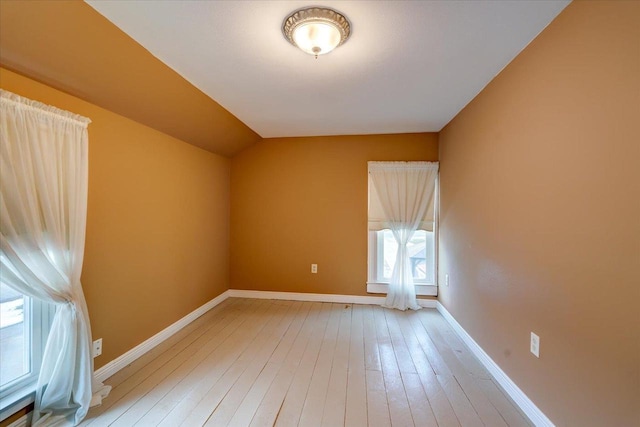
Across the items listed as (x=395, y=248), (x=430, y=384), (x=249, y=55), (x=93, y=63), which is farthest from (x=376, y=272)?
(x=93, y=63)

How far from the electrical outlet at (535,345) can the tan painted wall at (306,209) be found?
2.06m

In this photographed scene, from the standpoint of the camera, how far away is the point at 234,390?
1880 millimetres

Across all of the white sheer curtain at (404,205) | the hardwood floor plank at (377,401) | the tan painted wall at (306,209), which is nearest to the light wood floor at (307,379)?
the hardwood floor plank at (377,401)

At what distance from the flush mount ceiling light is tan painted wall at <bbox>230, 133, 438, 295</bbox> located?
6.86 ft

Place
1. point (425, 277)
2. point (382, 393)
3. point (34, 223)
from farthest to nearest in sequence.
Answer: point (425, 277) < point (382, 393) < point (34, 223)

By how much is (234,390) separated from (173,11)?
2279mm

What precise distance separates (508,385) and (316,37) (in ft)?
8.20

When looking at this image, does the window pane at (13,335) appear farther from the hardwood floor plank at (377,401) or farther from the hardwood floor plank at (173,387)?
the hardwood floor plank at (377,401)

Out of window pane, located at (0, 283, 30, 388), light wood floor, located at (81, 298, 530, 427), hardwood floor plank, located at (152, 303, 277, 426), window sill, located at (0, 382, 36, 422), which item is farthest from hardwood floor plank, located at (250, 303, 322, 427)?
window pane, located at (0, 283, 30, 388)

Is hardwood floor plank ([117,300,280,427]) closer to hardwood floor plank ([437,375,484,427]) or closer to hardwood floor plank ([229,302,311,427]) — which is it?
hardwood floor plank ([229,302,311,427])

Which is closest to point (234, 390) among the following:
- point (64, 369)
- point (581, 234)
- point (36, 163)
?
point (64, 369)

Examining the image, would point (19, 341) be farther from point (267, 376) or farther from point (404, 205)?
point (404, 205)

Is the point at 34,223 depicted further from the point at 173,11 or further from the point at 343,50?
the point at 343,50

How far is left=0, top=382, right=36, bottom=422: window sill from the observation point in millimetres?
1428
